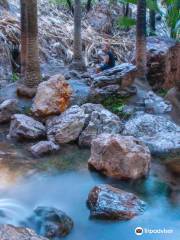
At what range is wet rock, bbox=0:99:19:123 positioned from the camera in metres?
11.2

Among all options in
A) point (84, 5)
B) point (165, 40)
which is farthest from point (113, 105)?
point (84, 5)

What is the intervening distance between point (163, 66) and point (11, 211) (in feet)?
26.7

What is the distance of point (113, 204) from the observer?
698cm

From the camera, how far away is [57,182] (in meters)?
8.30

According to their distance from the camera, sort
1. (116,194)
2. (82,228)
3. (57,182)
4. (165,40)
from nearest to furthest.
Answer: (82,228), (116,194), (57,182), (165,40)

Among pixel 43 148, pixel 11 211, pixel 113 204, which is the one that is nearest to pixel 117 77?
pixel 43 148

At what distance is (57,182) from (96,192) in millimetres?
1272

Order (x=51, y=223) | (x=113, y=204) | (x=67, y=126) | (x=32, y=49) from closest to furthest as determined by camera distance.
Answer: (x=51, y=223)
(x=113, y=204)
(x=67, y=126)
(x=32, y=49)

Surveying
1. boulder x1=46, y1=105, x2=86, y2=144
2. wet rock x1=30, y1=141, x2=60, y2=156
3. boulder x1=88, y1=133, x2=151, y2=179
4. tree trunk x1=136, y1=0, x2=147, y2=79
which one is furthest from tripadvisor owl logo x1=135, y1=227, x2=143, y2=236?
tree trunk x1=136, y1=0, x2=147, y2=79

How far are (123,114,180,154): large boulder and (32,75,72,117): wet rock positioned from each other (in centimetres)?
187

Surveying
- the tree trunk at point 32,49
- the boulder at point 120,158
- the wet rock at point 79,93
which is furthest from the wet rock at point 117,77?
the boulder at point 120,158

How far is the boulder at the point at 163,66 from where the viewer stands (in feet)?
44.8

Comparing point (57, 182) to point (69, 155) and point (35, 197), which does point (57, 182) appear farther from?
point (69, 155)

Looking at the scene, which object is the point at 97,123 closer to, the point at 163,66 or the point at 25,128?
the point at 25,128
